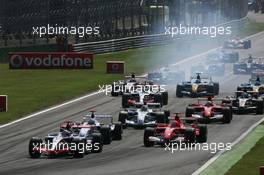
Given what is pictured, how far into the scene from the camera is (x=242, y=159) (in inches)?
1394

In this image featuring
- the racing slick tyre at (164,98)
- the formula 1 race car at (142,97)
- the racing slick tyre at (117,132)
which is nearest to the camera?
the racing slick tyre at (117,132)

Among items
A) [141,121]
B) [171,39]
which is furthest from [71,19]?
[141,121]

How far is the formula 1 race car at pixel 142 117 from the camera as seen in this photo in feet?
145

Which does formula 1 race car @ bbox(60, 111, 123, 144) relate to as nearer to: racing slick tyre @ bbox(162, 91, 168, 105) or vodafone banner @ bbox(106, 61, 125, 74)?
racing slick tyre @ bbox(162, 91, 168, 105)

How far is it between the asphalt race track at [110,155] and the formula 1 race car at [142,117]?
1.30 ft

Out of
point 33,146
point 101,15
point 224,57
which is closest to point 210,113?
point 33,146

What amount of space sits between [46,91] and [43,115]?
11424mm

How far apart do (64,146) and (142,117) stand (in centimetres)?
867

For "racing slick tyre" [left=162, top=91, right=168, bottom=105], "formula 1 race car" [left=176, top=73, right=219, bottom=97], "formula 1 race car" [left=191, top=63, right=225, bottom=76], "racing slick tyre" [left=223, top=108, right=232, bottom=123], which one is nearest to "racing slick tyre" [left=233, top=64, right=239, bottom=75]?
"formula 1 race car" [left=191, top=63, right=225, bottom=76]

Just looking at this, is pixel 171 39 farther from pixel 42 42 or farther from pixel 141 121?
pixel 141 121

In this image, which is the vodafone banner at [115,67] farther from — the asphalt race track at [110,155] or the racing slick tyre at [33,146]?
the racing slick tyre at [33,146]

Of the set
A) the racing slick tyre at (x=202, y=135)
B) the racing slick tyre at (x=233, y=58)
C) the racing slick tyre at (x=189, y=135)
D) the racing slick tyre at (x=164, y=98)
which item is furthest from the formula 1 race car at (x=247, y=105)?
the racing slick tyre at (x=233, y=58)

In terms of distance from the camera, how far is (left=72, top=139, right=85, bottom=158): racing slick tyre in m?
36.1

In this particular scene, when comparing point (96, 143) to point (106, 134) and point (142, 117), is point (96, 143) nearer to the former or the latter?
point (106, 134)
